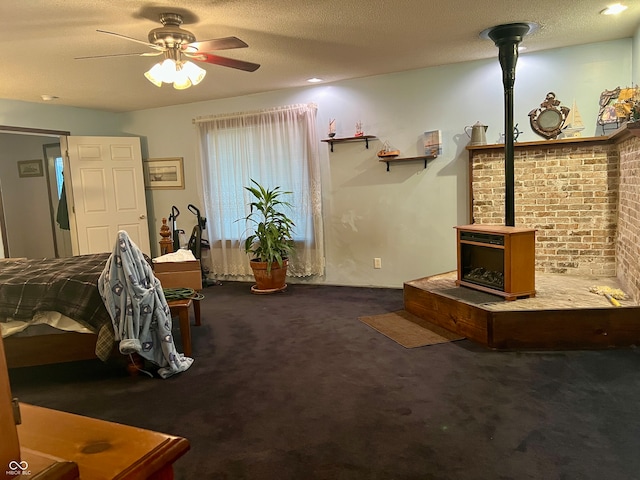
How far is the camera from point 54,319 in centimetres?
299

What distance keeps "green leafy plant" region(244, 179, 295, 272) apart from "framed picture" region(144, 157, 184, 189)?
4.19 feet

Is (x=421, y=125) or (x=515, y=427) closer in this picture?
(x=515, y=427)

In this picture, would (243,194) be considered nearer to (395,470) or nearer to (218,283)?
(218,283)

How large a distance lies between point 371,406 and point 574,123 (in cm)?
341

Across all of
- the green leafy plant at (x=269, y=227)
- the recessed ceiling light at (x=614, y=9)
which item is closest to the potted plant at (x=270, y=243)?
the green leafy plant at (x=269, y=227)

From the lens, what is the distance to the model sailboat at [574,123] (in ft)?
14.0

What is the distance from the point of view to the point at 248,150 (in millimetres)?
5750

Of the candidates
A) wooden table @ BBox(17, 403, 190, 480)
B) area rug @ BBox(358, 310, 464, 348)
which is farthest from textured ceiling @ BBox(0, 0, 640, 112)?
wooden table @ BBox(17, 403, 190, 480)

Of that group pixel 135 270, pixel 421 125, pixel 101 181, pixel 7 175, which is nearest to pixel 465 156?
pixel 421 125

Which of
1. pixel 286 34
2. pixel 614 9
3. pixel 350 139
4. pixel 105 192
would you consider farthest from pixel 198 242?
pixel 614 9

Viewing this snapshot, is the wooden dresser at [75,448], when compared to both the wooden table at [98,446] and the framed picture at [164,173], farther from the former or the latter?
the framed picture at [164,173]

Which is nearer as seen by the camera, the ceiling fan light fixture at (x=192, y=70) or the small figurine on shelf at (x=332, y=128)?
the ceiling fan light fixture at (x=192, y=70)

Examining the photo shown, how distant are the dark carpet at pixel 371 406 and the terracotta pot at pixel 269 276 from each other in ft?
4.80

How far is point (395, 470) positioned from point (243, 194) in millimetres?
4375
